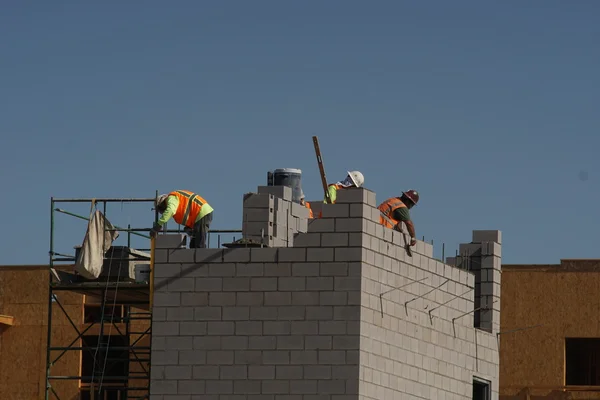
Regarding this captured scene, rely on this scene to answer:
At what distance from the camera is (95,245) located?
108ft

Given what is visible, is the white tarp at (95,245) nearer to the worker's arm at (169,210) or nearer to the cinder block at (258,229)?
the worker's arm at (169,210)

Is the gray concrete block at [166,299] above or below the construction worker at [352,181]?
below

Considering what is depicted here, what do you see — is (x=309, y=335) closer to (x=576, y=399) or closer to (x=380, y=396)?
(x=380, y=396)

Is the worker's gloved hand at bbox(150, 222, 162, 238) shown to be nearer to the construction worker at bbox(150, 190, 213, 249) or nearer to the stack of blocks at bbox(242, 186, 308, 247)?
the construction worker at bbox(150, 190, 213, 249)

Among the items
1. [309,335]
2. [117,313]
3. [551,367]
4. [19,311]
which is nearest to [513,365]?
[551,367]

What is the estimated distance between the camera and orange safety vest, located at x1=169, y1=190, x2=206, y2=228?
31859mm

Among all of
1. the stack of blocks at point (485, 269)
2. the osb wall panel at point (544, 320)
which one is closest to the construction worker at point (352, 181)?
the stack of blocks at point (485, 269)

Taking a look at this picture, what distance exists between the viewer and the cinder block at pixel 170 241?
1198 inches

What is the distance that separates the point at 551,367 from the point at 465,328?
12.6 m

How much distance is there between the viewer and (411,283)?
1244 inches

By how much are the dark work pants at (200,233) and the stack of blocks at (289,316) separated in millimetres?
1054

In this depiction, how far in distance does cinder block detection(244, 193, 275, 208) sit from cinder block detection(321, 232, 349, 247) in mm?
1291

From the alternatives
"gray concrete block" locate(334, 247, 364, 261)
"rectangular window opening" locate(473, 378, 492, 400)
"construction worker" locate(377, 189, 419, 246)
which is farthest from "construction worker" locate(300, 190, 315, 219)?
"rectangular window opening" locate(473, 378, 492, 400)

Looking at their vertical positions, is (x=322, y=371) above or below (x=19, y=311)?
below
